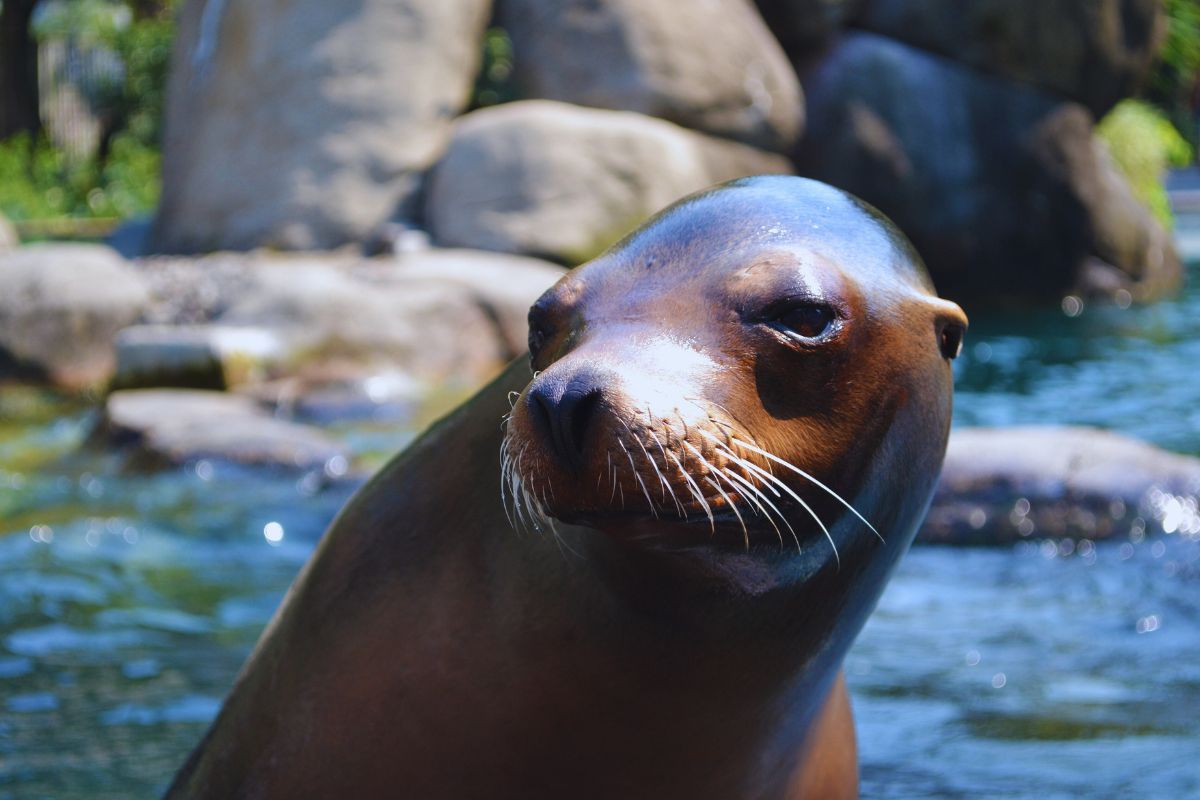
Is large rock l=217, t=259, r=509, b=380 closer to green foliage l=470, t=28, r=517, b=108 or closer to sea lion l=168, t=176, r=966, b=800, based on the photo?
green foliage l=470, t=28, r=517, b=108

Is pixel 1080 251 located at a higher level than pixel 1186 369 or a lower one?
lower

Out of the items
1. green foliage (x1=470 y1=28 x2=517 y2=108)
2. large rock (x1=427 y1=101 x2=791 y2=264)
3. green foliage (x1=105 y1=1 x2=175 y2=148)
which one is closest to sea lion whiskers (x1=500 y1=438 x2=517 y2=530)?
large rock (x1=427 y1=101 x2=791 y2=264)

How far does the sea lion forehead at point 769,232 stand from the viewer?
222 centimetres

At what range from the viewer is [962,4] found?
15.7m

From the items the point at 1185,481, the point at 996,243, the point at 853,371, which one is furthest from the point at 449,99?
the point at 853,371

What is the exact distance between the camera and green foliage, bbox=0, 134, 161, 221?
71.2 feet

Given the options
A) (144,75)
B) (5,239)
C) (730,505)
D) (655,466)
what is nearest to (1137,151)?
(144,75)

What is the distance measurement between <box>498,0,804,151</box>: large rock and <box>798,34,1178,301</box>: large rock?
1194 mm

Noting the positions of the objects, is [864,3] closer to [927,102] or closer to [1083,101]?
[927,102]

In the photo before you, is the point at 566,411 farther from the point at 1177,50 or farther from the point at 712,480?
the point at 1177,50

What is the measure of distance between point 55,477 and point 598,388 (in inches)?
253

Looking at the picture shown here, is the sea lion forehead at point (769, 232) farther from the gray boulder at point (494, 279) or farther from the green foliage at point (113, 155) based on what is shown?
the green foliage at point (113, 155)

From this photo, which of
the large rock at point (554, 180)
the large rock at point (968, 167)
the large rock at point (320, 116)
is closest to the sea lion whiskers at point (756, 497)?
the large rock at point (554, 180)

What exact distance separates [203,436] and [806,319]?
6.05m
